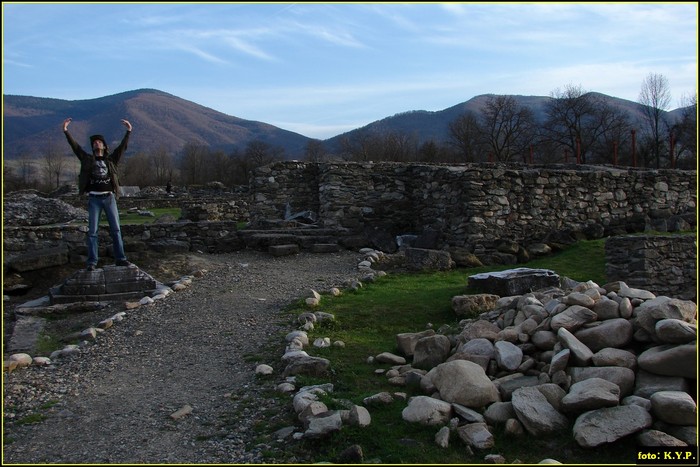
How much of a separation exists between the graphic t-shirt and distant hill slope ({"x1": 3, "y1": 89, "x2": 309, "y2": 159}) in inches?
4313

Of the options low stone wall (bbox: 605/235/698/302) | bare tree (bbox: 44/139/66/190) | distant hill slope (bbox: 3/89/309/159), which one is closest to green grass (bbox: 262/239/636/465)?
low stone wall (bbox: 605/235/698/302)

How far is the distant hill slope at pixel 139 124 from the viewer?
12769 centimetres

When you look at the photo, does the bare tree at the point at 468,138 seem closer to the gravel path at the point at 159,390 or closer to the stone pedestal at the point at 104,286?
the stone pedestal at the point at 104,286

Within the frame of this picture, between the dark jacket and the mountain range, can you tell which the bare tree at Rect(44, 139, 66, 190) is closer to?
the mountain range

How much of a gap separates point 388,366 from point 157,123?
155731mm

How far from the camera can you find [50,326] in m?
8.71

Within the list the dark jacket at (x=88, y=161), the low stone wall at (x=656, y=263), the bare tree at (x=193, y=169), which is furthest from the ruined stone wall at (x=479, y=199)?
the bare tree at (x=193, y=169)

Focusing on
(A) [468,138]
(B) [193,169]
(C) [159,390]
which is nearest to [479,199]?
(C) [159,390]

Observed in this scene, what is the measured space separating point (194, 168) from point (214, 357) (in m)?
57.2

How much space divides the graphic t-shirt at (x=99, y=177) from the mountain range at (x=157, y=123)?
3557 inches

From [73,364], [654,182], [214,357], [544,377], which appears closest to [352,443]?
[544,377]

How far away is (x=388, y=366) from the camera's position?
6.56 meters

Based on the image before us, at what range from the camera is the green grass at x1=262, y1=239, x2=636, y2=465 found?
14.6ft

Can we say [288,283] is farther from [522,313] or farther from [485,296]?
[522,313]
